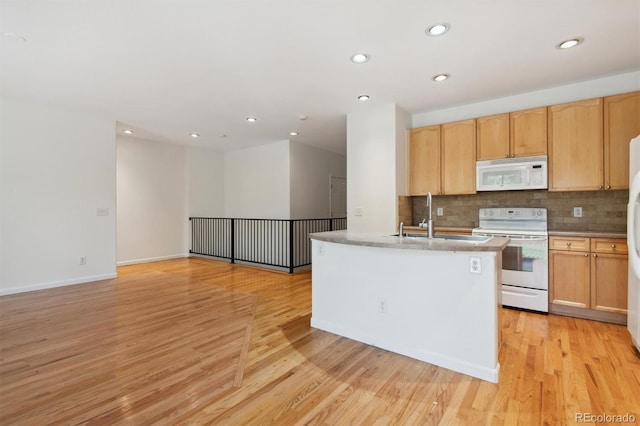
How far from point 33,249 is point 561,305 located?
6.78m

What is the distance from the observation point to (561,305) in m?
3.39

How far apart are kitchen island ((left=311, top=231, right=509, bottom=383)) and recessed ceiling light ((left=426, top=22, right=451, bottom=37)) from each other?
1.72 meters

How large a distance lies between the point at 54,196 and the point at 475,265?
556cm

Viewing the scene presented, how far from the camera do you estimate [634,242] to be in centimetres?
243

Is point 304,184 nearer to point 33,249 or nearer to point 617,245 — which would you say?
point 33,249

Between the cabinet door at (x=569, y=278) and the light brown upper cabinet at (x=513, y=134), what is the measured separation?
1.23 metres

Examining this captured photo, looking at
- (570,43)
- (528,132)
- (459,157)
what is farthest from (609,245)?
(570,43)

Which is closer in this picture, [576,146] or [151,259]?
[576,146]

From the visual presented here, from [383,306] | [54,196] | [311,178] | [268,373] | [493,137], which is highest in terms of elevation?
[493,137]

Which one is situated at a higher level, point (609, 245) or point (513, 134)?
point (513, 134)

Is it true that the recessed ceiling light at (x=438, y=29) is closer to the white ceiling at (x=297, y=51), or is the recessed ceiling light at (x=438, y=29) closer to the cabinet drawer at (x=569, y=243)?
the white ceiling at (x=297, y=51)

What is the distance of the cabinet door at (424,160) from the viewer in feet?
14.6

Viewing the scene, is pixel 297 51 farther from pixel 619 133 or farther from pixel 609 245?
pixel 609 245

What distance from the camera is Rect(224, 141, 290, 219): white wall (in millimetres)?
6828
